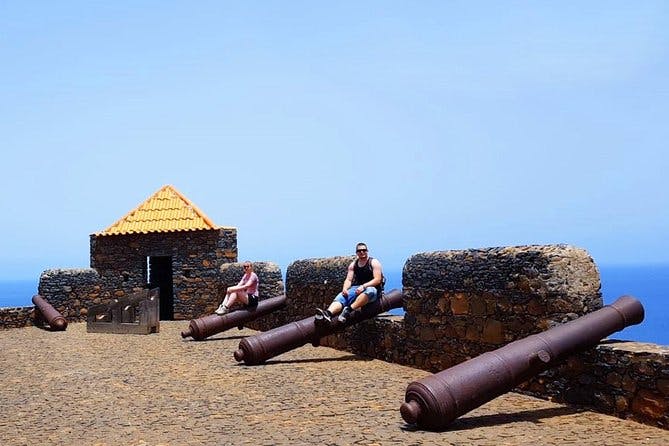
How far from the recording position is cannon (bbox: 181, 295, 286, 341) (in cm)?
1592

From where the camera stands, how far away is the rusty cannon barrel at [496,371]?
6.42 metres

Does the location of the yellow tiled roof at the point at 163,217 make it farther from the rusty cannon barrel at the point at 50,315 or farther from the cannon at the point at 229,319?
the cannon at the point at 229,319

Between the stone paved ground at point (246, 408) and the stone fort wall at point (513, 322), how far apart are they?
0.24 metres

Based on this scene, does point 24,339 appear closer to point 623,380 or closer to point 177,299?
point 177,299

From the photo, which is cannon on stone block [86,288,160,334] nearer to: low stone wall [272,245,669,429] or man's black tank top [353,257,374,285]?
low stone wall [272,245,669,429]

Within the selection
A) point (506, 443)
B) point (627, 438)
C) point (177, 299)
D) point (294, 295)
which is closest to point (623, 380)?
point (627, 438)

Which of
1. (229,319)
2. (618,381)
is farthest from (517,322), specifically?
(229,319)

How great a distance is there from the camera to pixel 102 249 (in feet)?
76.7

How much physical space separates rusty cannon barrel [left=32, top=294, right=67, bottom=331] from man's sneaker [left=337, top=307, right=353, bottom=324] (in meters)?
12.1

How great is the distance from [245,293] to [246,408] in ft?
27.5

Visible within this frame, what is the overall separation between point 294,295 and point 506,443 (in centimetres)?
952

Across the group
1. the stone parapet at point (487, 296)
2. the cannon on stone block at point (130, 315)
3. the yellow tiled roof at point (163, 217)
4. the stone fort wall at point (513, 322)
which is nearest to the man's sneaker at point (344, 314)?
the stone fort wall at point (513, 322)

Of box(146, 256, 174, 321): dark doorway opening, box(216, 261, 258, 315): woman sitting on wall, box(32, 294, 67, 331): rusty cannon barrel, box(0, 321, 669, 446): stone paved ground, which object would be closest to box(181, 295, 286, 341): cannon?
box(216, 261, 258, 315): woman sitting on wall

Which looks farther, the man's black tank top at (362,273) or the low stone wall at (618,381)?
the man's black tank top at (362,273)
